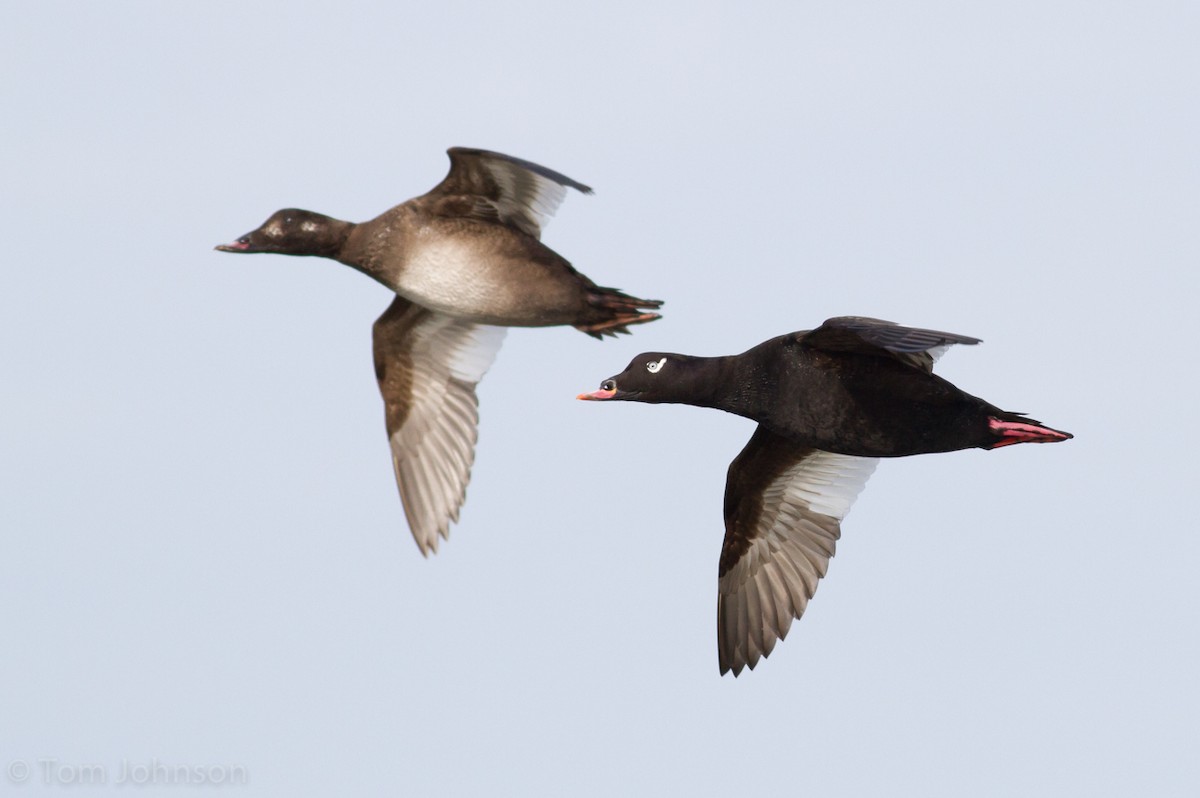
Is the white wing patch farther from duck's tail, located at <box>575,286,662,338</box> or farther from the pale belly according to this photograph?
the pale belly

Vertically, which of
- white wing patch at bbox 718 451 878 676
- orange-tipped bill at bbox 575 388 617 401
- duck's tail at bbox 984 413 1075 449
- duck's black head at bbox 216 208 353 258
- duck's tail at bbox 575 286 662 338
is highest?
duck's black head at bbox 216 208 353 258

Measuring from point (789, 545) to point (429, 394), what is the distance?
3.53 metres

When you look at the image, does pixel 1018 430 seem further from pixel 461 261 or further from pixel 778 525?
pixel 461 261

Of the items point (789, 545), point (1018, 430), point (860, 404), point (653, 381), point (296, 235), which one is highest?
point (296, 235)

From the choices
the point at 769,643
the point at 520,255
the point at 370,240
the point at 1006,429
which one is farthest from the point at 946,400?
the point at 370,240

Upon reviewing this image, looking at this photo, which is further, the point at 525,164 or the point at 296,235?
the point at 296,235

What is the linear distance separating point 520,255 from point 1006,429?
3.76 metres

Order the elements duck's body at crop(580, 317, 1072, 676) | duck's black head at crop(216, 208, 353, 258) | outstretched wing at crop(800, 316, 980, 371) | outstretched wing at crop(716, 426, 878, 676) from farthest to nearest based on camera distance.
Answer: duck's black head at crop(216, 208, 353, 258) → outstretched wing at crop(716, 426, 878, 676) → duck's body at crop(580, 317, 1072, 676) → outstretched wing at crop(800, 316, 980, 371)

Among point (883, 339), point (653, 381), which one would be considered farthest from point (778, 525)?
point (883, 339)

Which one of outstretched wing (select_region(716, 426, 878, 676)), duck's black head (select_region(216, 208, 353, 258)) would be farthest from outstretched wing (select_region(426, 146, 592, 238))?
outstretched wing (select_region(716, 426, 878, 676))

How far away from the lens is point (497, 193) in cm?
1503

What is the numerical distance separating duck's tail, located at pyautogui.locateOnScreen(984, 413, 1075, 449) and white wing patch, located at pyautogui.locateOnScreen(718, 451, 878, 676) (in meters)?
1.54

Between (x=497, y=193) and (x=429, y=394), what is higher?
(x=497, y=193)

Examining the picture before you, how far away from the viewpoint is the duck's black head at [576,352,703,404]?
1348cm
